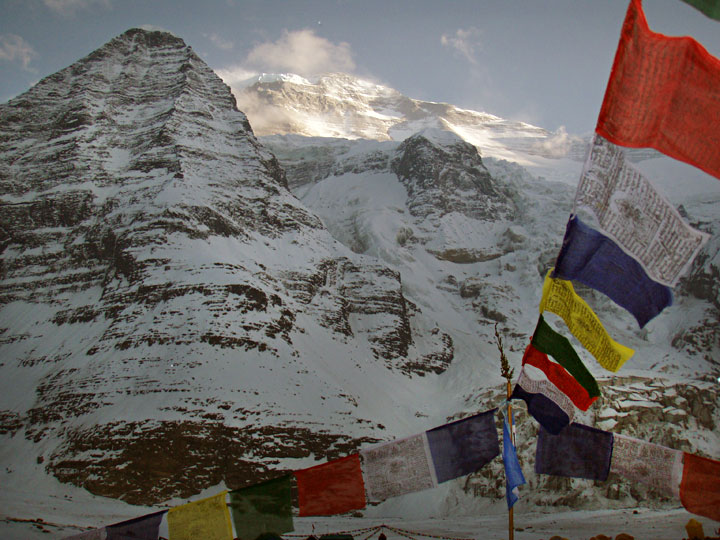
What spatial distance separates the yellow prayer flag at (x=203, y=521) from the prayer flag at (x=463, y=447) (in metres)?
5.65

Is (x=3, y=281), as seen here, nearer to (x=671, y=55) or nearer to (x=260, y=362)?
(x=260, y=362)

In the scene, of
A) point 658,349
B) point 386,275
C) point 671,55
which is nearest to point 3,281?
point 386,275

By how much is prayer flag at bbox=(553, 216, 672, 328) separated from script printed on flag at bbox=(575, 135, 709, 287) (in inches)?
22.6

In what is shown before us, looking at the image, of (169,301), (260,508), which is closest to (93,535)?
(260,508)

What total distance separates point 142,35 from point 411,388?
11316 centimetres

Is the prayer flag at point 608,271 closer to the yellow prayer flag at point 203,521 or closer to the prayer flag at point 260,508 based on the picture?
the prayer flag at point 260,508

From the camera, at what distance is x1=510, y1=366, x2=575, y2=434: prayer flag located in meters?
13.0

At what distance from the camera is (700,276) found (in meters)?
83.2

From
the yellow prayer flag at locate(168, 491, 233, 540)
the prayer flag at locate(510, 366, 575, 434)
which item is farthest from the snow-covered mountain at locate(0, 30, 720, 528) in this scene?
the yellow prayer flag at locate(168, 491, 233, 540)

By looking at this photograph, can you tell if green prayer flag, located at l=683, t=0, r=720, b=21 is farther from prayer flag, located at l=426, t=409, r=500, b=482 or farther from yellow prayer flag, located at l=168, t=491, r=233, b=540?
yellow prayer flag, located at l=168, t=491, r=233, b=540

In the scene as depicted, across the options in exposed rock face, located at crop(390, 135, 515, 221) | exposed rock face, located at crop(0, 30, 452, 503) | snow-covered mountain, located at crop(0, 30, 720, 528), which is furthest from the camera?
exposed rock face, located at crop(390, 135, 515, 221)

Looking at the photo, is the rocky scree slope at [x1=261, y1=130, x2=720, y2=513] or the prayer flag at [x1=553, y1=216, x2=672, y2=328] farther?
the rocky scree slope at [x1=261, y1=130, x2=720, y2=513]

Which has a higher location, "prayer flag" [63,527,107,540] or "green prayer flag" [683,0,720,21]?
"green prayer flag" [683,0,720,21]

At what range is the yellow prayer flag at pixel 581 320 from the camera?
977cm
